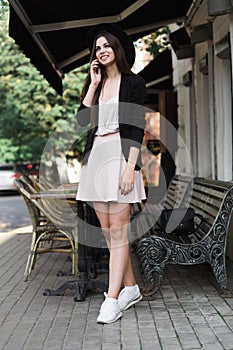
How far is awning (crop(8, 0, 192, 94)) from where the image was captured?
892cm

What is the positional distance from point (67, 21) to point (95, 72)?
150 inches

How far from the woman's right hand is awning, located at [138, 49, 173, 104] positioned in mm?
8289

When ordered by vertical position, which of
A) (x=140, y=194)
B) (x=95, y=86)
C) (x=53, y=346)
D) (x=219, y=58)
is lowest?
(x=53, y=346)

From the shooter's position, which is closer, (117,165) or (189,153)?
(117,165)

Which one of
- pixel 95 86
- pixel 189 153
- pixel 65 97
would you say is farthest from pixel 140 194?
pixel 65 97

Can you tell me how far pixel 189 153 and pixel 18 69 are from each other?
16.7 m

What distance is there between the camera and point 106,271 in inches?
339

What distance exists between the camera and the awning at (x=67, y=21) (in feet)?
29.3

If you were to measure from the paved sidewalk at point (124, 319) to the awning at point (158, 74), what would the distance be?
720cm

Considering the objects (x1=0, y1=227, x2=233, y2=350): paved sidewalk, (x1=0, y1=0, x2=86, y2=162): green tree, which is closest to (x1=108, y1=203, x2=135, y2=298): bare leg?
(x1=0, y1=227, x2=233, y2=350): paved sidewalk

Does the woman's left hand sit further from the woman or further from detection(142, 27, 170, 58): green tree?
detection(142, 27, 170, 58): green tree

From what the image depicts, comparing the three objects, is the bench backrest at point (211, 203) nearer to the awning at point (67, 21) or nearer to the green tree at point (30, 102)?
the awning at point (67, 21)

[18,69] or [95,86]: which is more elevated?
[18,69]

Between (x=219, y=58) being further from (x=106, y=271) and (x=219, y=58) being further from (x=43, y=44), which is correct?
(x=106, y=271)
